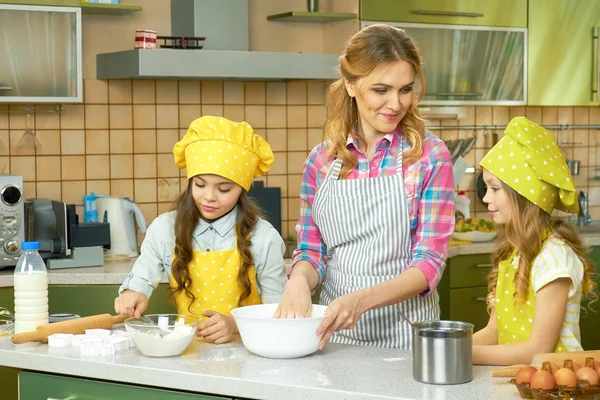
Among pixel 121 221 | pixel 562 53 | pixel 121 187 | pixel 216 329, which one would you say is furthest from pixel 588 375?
pixel 562 53

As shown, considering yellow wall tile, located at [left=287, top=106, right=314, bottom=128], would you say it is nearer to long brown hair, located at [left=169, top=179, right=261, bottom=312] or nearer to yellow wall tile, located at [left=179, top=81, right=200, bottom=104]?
yellow wall tile, located at [left=179, top=81, right=200, bottom=104]

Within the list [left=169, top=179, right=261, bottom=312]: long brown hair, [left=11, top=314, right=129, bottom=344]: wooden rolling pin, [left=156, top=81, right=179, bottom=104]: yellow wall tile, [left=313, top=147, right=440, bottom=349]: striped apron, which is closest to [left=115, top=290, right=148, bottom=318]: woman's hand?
[left=11, top=314, right=129, bottom=344]: wooden rolling pin

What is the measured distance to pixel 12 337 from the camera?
235 centimetres

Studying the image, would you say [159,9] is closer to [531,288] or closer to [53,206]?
[53,206]

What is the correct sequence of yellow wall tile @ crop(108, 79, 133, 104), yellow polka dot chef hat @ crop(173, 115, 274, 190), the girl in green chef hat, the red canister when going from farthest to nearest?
yellow wall tile @ crop(108, 79, 133, 104) < the red canister < yellow polka dot chef hat @ crop(173, 115, 274, 190) < the girl in green chef hat

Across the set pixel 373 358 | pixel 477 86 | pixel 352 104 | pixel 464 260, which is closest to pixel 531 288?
pixel 373 358

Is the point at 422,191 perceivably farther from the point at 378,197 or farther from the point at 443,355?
the point at 443,355

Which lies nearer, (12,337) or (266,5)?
(12,337)

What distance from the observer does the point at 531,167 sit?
230 centimetres

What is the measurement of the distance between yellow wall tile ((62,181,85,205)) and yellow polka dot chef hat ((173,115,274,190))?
1.72 m

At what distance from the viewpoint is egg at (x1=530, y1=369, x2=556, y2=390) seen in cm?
176

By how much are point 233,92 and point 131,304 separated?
218 centimetres

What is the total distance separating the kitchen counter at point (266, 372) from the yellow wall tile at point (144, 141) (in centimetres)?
206

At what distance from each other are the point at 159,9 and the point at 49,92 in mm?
693
